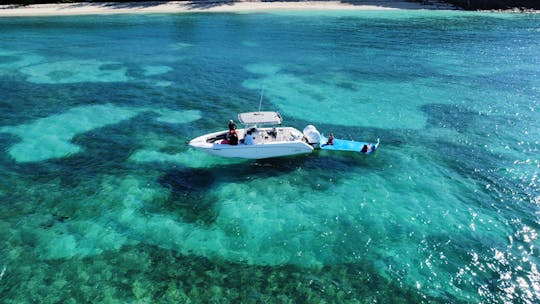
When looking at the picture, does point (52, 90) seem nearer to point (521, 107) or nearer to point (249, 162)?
point (249, 162)

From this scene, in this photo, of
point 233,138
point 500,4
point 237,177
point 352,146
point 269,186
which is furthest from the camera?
point 500,4

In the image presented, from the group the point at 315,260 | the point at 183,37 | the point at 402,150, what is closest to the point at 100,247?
the point at 315,260

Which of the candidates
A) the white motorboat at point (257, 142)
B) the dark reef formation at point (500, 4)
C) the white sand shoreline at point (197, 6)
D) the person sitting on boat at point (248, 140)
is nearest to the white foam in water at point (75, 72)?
the white motorboat at point (257, 142)

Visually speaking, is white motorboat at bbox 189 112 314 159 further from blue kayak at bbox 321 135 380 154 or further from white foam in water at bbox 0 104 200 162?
white foam in water at bbox 0 104 200 162

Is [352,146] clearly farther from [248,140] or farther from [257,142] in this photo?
[248,140]

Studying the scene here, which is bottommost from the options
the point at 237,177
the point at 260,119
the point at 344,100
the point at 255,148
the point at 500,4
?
the point at 237,177

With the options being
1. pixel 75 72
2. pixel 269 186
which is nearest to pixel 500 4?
pixel 269 186

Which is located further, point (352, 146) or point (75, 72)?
point (75, 72)
